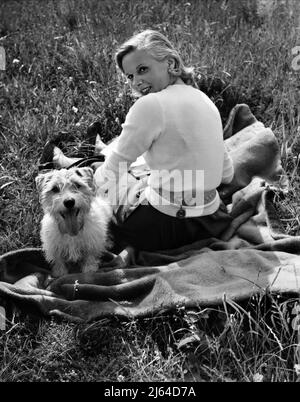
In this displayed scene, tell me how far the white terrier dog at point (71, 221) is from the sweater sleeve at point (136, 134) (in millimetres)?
215

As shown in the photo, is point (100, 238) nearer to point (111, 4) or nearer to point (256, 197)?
point (256, 197)

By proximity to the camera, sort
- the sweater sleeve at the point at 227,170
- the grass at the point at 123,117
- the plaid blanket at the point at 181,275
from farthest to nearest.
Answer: the sweater sleeve at the point at 227,170, the plaid blanket at the point at 181,275, the grass at the point at 123,117

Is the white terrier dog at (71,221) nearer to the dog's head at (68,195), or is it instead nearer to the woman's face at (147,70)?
the dog's head at (68,195)

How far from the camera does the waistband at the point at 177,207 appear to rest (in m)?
4.21

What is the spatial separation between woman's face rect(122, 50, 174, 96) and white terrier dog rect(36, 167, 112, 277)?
2.57ft

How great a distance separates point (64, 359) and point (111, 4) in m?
5.51

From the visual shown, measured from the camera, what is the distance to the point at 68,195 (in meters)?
4.05

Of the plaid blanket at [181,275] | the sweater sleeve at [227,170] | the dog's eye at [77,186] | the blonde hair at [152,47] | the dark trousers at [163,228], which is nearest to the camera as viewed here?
the plaid blanket at [181,275]

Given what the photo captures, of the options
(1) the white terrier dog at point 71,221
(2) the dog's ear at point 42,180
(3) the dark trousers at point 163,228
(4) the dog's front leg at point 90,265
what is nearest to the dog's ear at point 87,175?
(1) the white terrier dog at point 71,221

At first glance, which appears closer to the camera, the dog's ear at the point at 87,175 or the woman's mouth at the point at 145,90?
the woman's mouth at the point at 145,90

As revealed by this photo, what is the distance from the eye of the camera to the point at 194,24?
717cm

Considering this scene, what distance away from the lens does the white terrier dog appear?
4098 millimetres

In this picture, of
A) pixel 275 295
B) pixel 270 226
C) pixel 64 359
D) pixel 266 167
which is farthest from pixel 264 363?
pixel 266 167

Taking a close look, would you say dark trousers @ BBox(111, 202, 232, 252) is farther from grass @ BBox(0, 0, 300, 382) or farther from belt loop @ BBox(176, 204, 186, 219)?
grass @ BBox(0, 0, 300, 382)
